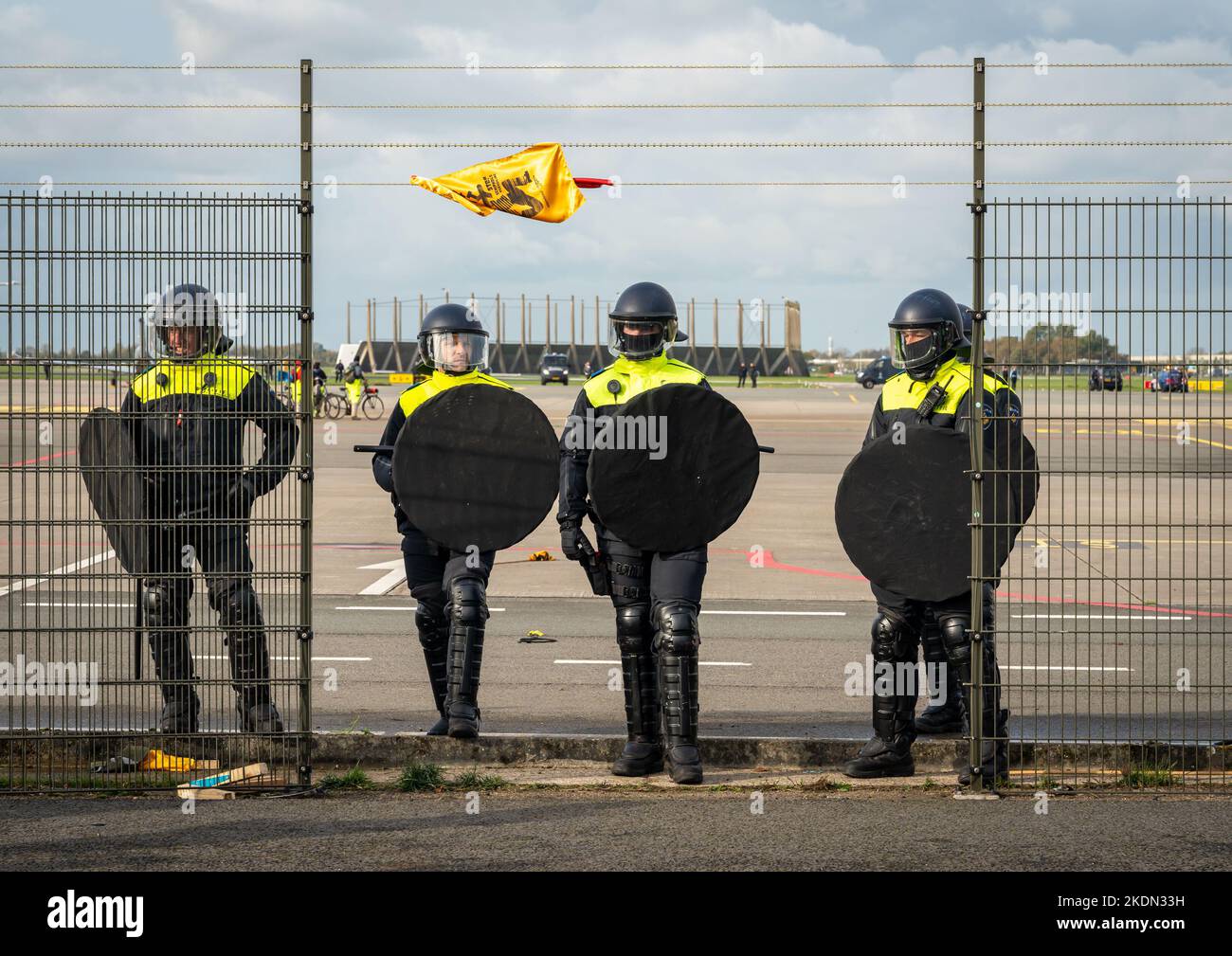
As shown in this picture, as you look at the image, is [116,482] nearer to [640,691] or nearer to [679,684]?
[640,691]

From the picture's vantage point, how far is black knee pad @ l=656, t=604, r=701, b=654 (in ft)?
21.8

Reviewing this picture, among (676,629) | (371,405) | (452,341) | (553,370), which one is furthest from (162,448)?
(553,370)

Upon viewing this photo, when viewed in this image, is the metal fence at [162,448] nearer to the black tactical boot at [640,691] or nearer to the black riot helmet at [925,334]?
the black tactical boot at [640,691]

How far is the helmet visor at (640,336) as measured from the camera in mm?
6980

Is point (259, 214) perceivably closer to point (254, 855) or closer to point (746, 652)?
point (254, 855)

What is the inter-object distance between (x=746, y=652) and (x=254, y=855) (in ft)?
16.8

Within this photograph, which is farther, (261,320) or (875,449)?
(875,449)

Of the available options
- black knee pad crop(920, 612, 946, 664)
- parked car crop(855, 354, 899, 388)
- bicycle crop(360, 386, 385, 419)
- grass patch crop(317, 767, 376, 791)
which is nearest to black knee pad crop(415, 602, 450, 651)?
grass patch crop(317, 767, 376, 791)

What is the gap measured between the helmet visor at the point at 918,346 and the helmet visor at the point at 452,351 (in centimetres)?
208

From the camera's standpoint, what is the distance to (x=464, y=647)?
23.5ft

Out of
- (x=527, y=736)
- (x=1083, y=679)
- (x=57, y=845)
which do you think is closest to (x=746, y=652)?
(x=1083, y=679)
